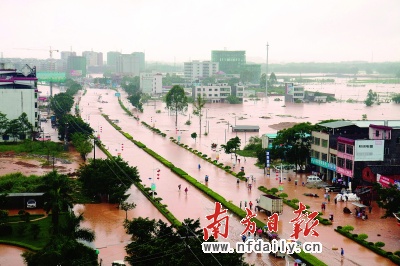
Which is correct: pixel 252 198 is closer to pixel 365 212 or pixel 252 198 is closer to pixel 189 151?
pixel 365 212

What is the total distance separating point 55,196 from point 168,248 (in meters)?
4.22

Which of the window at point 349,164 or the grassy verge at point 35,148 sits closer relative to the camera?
the window at point 349,164

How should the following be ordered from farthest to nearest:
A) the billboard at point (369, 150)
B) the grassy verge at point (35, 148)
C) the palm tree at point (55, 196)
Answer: the grassy verge at point (35, 148) < the billboard at point (369, 150) < the palm tree at point (55, 196)

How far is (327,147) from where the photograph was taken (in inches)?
838

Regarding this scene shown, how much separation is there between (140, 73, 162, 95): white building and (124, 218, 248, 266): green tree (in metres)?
59.2

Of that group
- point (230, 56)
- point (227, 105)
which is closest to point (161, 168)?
point (227, 105)

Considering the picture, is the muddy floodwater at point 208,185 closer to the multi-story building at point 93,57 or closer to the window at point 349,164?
the window at point 349,164

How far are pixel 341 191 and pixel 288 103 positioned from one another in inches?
1658

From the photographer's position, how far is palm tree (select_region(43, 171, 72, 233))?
13.1 meters

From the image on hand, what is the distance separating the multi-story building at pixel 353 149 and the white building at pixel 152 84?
162 feet

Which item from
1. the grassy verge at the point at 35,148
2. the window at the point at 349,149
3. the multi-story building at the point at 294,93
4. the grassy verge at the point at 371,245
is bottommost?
the grassy verge at the point at 371,245

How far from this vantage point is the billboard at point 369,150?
1931 centimetres

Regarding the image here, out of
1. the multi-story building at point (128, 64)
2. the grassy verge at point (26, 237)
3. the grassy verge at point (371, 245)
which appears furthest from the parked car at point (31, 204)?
the multi-story building at point (128, 64)

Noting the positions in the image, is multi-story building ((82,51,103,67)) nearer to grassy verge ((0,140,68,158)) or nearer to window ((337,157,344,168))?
grassy verge ((0,140,68,158))
